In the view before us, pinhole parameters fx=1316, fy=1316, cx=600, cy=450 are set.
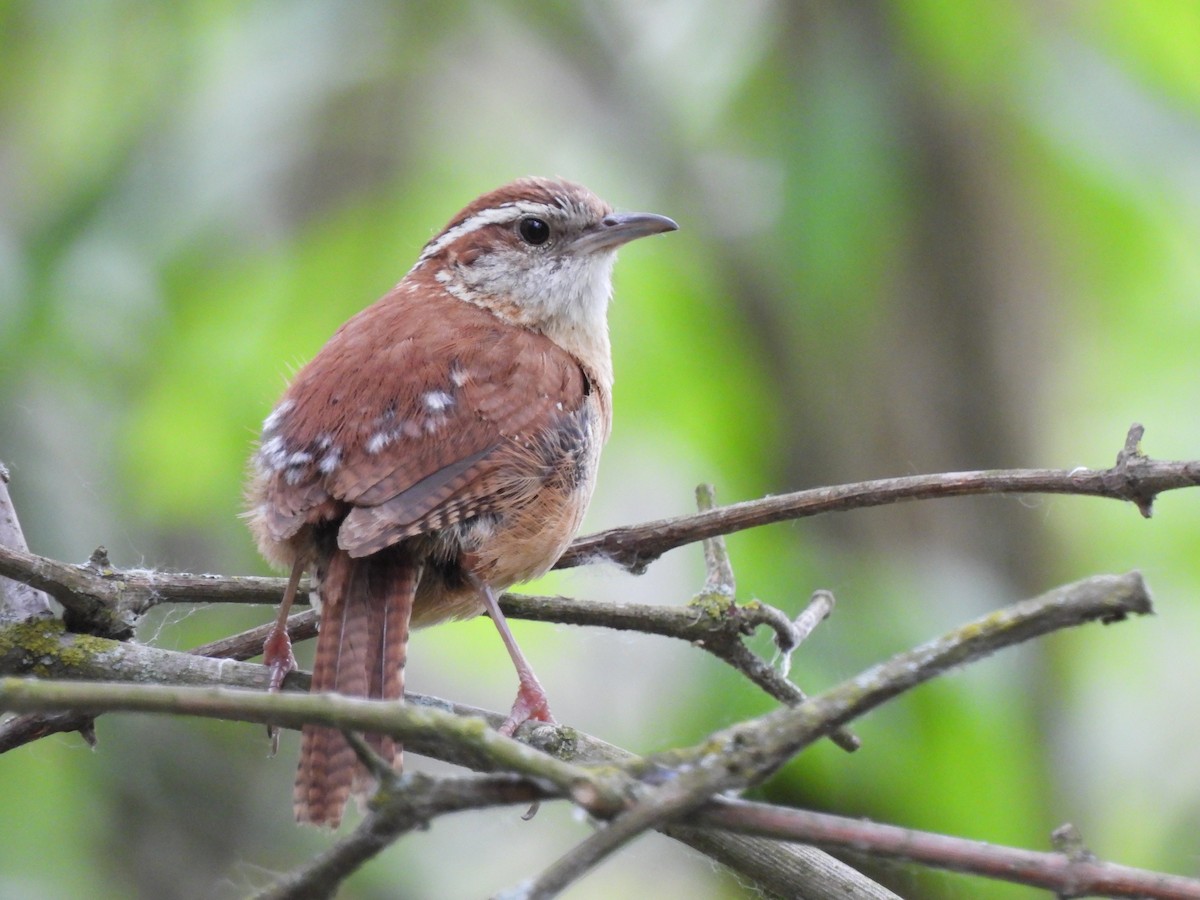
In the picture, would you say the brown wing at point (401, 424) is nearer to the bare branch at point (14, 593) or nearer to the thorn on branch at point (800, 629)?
the bare branch at point (14, 593)

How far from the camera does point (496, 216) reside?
4207mm

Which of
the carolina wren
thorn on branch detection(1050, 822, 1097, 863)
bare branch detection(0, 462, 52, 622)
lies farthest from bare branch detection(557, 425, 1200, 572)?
bare branch detection(0, 462, 52, 622)

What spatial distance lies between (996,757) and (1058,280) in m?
2.70

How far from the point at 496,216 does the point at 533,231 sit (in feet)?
0.42

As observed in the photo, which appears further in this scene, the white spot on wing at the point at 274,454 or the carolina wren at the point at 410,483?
the white spot on wing at the point at 274,454

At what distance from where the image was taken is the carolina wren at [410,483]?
2.72 meters

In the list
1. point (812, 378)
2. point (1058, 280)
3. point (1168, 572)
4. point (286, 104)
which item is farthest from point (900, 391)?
point (286, 104)

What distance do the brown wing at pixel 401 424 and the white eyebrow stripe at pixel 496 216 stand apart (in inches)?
27.1

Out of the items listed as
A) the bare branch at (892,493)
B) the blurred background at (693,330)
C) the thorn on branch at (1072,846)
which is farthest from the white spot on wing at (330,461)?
the thorn on branch at (1072,846)

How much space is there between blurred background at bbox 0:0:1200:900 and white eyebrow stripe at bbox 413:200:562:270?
0.96 meters

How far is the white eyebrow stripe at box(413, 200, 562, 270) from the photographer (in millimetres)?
4191

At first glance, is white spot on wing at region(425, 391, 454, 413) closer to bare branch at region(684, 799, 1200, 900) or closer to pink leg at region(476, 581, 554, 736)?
pink leg at region(476, 581, 554, 736)

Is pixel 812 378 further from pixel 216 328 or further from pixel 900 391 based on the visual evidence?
pixel 216 328

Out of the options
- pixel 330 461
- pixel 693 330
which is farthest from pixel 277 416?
pixel 693 330
